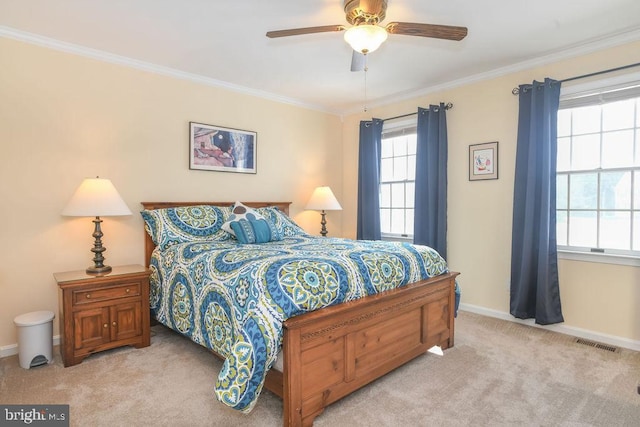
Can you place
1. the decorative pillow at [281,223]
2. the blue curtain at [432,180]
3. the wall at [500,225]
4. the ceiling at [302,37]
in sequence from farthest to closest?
1. the blue curtain at [432,180]
2. the decorative pillow at [281,223]
3. the wall at [500,225]
4. the ceiling at [302,37]

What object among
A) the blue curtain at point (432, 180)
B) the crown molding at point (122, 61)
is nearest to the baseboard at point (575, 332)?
the blue curtain at point (432, 180)

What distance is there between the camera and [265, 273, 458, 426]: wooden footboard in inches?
72.0

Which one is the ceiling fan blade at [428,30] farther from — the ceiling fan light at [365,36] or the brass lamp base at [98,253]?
the brass lamp base at [98,253]

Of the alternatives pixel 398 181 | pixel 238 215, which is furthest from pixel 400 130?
pixel 238 215

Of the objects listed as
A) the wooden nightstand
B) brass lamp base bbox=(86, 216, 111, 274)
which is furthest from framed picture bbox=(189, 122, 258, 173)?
the wooden nightstand

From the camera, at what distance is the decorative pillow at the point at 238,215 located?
3.38 metres

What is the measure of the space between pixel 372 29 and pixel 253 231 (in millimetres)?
1977

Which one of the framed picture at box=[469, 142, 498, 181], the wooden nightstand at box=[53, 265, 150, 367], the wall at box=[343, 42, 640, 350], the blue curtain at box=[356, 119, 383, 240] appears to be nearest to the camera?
the wooden nightstand at box=[53, 265, 150, 367]

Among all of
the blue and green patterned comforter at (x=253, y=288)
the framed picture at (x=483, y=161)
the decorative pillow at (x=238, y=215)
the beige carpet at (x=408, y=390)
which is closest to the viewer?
the blue and green patterned comforter at (x=253, y=288)

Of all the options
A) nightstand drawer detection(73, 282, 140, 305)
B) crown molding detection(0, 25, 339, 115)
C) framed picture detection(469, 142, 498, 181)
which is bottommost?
nightstand drawer detection(73, 282, 140, 305)

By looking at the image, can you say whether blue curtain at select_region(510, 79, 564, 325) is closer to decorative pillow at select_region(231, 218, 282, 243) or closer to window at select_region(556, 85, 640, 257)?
window at select_region(556, 85, 640, 257)

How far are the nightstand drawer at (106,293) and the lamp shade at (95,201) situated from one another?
22.7 inches

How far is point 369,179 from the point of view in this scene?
4.80 m

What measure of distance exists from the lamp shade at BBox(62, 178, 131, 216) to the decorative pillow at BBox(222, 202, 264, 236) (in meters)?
0.86
